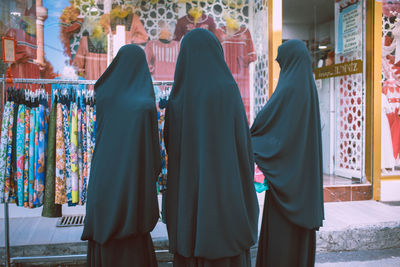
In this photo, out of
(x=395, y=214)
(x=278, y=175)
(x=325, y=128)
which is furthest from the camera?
(x=325, y=128)

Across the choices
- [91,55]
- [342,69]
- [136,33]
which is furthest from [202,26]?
[342,69]

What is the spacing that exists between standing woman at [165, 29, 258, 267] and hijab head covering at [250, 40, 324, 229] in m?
0.67

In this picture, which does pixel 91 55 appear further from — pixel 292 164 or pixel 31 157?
pixel 292 164

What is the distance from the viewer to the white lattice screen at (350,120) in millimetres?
5215

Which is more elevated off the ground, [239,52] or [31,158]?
[239,52]

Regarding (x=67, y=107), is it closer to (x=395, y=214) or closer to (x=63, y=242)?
(x=63, y=242)

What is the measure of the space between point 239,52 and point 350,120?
1.98 m

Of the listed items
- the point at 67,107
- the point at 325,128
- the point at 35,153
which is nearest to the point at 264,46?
the point at 325,128

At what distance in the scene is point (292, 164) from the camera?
2.53m

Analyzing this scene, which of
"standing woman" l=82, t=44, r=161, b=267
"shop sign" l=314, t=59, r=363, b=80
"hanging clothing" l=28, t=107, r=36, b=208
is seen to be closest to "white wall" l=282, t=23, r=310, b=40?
"shop sign" l=314, t=59, r=363, b=80

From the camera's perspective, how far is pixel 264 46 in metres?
4.94

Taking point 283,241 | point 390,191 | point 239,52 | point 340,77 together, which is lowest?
point 390,191

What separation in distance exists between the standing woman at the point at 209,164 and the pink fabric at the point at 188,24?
3.27 m

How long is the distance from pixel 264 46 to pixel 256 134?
8.35 ft
